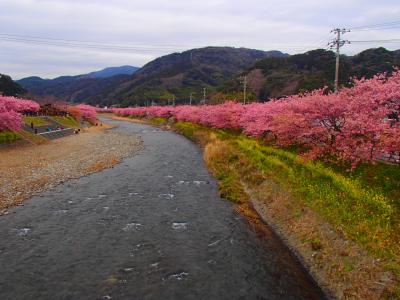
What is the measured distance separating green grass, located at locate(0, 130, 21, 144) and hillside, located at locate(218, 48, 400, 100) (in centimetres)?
5942

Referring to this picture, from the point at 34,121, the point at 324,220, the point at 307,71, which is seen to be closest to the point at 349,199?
the point at 324,220

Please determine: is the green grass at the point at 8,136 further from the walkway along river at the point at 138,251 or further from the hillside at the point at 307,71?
the hillside at the point at 307,71

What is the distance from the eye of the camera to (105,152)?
4722 cm

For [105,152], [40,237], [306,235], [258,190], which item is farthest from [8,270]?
[105,152]

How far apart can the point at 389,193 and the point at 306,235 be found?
553 centimetres

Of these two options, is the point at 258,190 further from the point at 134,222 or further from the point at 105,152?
the point at 105,152

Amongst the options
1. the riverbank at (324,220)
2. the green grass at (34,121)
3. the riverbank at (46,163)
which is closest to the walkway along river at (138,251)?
the riverbank at (324,220)

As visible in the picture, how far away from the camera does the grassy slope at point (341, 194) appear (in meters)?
13.9

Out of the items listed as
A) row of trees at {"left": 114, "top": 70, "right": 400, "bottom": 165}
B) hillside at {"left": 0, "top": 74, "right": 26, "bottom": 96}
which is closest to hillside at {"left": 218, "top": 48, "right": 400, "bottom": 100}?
row of trees at {"left": 114, "top": 70, "right": 400, "bottom": 165}

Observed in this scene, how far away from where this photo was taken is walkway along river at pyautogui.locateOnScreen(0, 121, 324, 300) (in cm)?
1364

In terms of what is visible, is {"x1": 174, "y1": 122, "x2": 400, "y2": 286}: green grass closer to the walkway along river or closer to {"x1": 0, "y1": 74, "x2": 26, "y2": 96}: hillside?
the walkway along river

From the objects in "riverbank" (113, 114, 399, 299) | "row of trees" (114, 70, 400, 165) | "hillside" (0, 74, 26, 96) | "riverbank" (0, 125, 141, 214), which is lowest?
"riverbank" (0, 125, 141, 214)

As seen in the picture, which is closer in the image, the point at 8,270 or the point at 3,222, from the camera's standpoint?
the point at 8,270

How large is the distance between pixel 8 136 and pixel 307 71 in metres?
116
